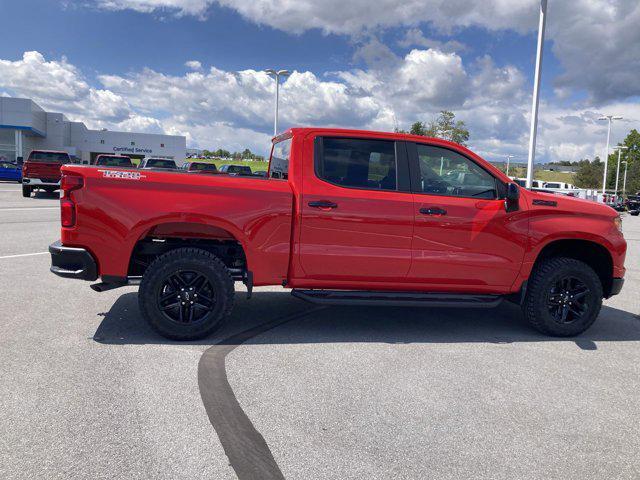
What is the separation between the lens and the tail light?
474cm

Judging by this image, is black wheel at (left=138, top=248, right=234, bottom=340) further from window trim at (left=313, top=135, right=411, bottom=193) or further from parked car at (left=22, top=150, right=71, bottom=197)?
parked car at (left=22, top=150, right=71, bottom=197)

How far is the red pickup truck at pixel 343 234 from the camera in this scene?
4.85 metres

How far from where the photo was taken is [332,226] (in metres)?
5.04

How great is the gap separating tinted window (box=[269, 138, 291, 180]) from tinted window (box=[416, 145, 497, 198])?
51.2 inches

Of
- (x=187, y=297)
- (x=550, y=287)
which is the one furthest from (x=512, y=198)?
(x=187, y=297)

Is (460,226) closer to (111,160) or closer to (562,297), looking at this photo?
(562,297)

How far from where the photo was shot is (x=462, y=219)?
5238 mm

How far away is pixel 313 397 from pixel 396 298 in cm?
168

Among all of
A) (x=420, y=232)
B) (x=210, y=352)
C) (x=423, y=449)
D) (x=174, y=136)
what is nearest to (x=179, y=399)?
(x=210, y=352)

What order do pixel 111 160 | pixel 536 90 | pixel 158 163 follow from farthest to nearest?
pixel 111 160
pixel 158 163
pixel 536 90

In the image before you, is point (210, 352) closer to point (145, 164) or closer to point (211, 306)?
point (211, 306)

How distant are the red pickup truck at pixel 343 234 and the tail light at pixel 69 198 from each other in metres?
0.01

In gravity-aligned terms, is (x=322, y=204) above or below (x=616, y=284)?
above

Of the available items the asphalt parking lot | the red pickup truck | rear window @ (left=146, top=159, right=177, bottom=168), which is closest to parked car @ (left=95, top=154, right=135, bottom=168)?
rear window @ (left=146, top=159, right=177, bottom=168)
